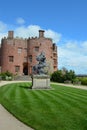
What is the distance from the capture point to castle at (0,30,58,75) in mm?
80062

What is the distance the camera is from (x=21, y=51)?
81.9m

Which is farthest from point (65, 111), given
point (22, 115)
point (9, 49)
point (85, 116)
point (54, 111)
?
point (9, 49)

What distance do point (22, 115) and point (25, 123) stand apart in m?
1.47

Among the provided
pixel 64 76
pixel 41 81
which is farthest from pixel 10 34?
pixel 41 81

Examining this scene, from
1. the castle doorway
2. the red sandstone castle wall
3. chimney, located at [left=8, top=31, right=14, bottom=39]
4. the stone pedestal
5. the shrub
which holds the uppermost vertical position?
chimney, located at [left=8, top=31, right=14, bottom=39]

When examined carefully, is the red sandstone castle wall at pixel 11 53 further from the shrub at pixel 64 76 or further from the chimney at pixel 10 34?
the shrub at pixel 64 76

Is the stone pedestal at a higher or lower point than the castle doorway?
lower

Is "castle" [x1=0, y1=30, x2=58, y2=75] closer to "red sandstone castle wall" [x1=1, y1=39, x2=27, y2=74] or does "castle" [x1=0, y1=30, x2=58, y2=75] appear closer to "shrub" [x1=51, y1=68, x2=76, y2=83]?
"red sandstone castle wall" [x1=1, y1=39, x2=27, y2=74]

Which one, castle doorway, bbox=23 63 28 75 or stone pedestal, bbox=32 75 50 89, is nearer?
stone pedestal, bbox=32 75 50 89

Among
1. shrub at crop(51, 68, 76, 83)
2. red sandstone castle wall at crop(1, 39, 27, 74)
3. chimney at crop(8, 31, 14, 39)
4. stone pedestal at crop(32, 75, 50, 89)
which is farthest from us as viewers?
chimney at crop(8, 31, 14, 39)

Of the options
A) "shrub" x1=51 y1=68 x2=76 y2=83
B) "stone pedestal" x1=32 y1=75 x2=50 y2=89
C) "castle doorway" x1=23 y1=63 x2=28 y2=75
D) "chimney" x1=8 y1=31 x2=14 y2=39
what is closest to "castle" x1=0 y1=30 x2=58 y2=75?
"chimney" x1=8 y1=31 x2=14 y2=39

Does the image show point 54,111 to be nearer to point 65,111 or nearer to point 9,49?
point 65,111

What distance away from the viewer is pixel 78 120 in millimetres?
11664

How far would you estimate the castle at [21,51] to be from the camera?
263 ft
